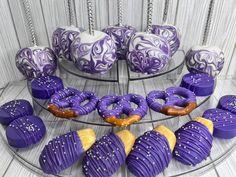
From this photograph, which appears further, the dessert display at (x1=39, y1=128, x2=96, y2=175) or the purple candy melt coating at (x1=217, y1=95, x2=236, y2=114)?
the purple candy melt coating at (x1=217, y1=95, x2=236, y2=114)

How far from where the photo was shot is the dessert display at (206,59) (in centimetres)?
64

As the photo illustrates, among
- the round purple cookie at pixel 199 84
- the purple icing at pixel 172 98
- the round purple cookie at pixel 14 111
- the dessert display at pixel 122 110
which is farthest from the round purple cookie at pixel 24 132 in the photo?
the round purple cookie at pixel 199 84

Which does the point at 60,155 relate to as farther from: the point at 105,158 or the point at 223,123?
the point at 223,123

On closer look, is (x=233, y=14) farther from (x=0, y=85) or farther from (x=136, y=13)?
(x=0, y=85)

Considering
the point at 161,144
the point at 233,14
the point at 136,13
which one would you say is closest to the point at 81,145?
the point at 161,144

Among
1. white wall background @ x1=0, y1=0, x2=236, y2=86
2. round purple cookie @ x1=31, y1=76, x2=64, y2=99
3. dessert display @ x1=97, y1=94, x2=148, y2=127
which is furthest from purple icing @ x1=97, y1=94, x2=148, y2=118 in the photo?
white wall background @ x1=0, y1=0, x2=236, y2=86

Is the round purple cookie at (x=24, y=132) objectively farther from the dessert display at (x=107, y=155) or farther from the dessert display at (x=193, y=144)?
the dessert display at (x=193, y=144)

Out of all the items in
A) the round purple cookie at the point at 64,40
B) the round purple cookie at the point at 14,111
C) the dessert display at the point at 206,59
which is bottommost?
the round purple cookie at the point at 14,111

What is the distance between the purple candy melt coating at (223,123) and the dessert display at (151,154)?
120 millimetres

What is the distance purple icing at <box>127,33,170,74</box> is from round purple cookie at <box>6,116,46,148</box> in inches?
10.0

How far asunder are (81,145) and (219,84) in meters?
0.53

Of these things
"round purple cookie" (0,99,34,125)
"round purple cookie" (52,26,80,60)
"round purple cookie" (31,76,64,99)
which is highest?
"round purple cookie" (52,26,80,60)

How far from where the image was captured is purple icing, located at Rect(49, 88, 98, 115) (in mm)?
526

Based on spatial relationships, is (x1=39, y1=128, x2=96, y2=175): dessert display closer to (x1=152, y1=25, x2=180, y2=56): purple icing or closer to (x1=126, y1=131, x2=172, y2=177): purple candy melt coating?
(x1=126, y1=131, x2=172, y2=177): purple candy melt coating
